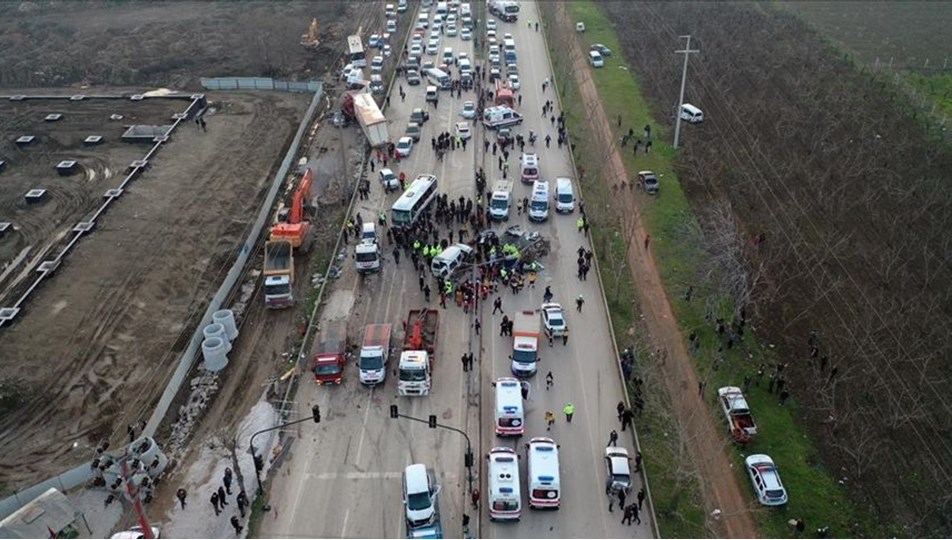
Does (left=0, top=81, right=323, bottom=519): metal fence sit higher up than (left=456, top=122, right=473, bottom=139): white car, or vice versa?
(left=456, top=122, right=473, bottom=139): white car

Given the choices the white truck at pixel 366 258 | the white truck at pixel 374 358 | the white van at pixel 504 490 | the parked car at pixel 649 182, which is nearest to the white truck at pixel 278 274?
the white truck at pixel 366 258

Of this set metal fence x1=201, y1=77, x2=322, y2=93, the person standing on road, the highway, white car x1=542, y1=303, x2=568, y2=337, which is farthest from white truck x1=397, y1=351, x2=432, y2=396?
metal fence x1=201, y1=77, x2=322, y2=93

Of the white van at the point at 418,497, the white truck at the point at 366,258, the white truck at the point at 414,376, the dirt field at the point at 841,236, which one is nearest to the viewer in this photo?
the white van at the point at 418,497

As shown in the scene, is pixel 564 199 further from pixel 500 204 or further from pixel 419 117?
pixel 419 117

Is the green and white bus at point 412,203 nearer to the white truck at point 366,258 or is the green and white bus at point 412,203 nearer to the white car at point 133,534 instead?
the white truck at point 366,258

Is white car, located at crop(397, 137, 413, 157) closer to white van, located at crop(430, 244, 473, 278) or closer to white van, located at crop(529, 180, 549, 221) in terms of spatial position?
white van, located at crop(529, 180, 549, 221)

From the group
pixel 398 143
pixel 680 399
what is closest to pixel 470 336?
pixel 680 399

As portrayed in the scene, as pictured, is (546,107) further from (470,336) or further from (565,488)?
(565,488)
